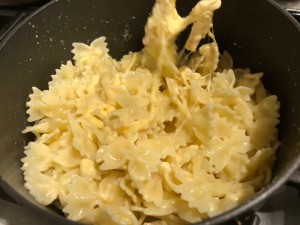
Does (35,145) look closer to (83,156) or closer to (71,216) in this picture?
(83,156)

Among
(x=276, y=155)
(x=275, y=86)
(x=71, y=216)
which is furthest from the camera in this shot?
(x=275, y=86)

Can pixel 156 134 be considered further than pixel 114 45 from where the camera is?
No

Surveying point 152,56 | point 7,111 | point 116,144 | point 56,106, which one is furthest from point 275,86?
point 7,111

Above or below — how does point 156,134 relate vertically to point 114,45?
below
